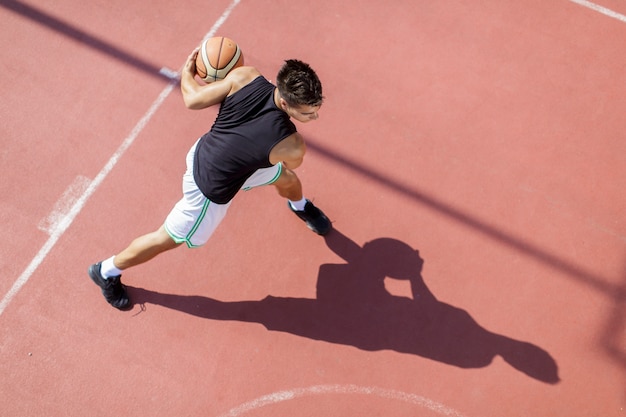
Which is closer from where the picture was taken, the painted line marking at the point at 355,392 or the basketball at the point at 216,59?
the basketball at the point at 216,59

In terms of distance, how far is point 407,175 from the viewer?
17.8ft

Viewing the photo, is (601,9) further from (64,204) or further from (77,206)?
(64,204)

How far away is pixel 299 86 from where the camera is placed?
132 inches

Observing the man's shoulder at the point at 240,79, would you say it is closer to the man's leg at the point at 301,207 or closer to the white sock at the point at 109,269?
the man's leg at the point at 301,207

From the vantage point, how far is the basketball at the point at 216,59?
13.7ft

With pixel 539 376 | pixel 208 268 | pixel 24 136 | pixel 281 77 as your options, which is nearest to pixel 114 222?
pixel 208 268

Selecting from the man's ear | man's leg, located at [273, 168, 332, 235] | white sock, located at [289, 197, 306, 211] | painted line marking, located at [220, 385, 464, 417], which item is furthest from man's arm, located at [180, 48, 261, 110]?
painted line marking, located at [220, 385, 464, 417]

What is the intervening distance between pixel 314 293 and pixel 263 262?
0.55m

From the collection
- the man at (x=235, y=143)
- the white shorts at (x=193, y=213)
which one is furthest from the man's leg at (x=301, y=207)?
the white shorts at (x=193, y=213)

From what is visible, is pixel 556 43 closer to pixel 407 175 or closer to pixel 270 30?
pixel 407 175

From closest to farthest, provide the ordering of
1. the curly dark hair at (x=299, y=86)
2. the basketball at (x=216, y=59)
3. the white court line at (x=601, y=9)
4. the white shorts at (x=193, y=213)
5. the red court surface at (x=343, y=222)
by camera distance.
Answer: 1. the curly dark hair at (x=299, y=86)
2. the white shorts at (x=193, y=213)
3. the basketball at (x=216, y=59)
4. the red court surface at (x=343, y=222)
5. the white court line at (x=601, y=9)

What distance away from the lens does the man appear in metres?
3.48

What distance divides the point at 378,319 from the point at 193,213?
6.37 feet

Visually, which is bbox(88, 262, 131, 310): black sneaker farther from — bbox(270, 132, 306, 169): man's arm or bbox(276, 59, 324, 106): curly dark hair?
bbox(276, 59, 324, 106): curly dark hair
